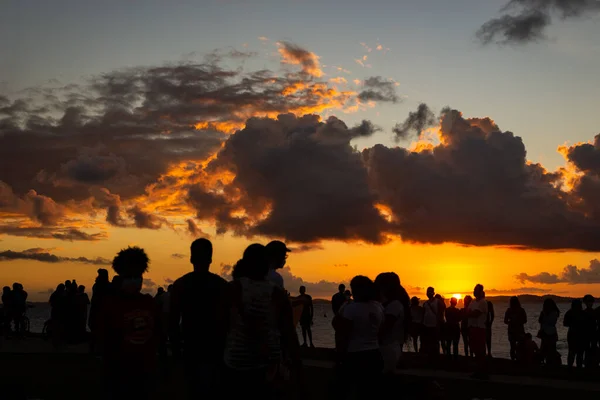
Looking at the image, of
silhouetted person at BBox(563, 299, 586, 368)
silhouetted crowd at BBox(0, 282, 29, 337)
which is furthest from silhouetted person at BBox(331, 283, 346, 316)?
silhouetted crowd at BBox(0, 282, 29, 337)

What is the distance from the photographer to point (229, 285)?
6.43 metres

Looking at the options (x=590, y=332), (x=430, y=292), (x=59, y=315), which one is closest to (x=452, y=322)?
(x=430, y=292)

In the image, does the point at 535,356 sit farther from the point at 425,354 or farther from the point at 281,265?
the point at 281,265

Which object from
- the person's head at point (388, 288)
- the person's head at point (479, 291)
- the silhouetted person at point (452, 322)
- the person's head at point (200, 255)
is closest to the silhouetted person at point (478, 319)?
the person's head at point (479, 291)

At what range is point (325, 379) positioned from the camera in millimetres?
17141

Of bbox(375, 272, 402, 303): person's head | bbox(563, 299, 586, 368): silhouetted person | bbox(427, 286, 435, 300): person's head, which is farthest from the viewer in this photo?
bbox(427, 286, 435, 300): person's head

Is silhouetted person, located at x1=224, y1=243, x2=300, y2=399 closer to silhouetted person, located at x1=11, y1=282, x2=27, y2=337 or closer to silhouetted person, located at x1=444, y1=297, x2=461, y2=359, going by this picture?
silhouetted person, located at x1=444, y1=297, x2=461, y2=359

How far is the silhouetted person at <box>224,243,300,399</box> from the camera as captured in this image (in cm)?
626

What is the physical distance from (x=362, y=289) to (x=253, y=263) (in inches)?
78.9

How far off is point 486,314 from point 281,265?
13.0 metres

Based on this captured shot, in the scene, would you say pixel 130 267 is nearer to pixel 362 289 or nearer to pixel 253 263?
pixel 253 263

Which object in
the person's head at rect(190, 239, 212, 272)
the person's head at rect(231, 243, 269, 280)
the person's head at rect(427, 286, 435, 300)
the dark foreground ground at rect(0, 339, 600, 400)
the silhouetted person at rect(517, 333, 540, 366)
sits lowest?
the dark foreground ground at rect(0, 339, 600, 400)

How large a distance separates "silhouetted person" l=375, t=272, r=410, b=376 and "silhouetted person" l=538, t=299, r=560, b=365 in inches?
533

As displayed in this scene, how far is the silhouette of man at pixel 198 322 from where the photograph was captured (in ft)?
23.0
